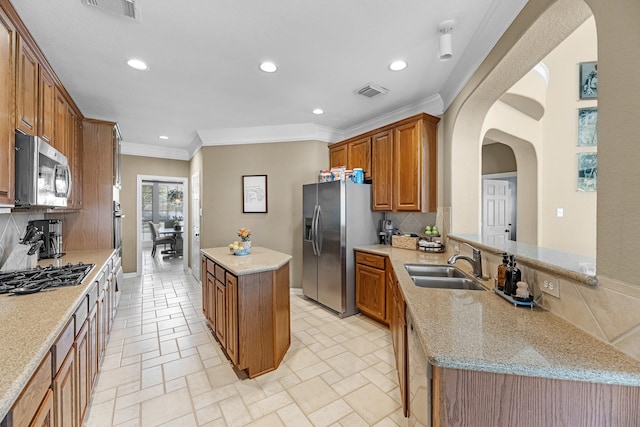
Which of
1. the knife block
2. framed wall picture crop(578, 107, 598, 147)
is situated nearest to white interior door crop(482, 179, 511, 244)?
framed wall picture crop(578, 107, 598, 147)

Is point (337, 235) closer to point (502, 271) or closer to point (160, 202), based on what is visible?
point (502, 271)

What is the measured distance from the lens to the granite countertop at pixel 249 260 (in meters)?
2.14

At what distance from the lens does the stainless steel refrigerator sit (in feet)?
11.0

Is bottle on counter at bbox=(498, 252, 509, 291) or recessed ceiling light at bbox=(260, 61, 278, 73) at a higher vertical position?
recessed ceiling light at bbox=(260, 61, 278, 73)

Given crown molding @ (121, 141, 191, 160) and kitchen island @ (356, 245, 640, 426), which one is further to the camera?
crown molding @ (121, 141, 191, 160)

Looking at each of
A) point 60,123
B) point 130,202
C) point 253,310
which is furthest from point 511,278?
point 130,202

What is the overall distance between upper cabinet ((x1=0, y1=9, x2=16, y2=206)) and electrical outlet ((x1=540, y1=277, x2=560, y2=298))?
9.43 ft

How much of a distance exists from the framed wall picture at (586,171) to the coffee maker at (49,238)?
684 cm

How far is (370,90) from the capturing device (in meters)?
2.95

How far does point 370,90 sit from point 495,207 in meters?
3.98

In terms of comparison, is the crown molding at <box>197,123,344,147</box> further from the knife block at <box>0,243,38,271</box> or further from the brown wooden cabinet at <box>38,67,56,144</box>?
the knife block at <box>0,243,38,271</box>

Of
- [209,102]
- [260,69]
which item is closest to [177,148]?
[209,102]

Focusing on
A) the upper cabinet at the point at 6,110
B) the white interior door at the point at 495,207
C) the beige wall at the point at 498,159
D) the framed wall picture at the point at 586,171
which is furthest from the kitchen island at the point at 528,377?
the beige wall at the point at 498,159

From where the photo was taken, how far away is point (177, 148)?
5.60m
